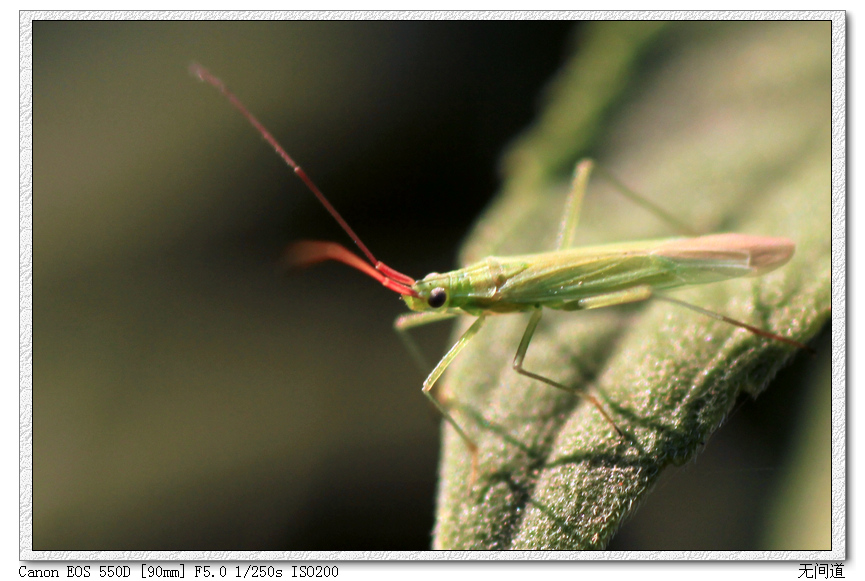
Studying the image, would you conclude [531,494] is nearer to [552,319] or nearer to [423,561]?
[423,561]

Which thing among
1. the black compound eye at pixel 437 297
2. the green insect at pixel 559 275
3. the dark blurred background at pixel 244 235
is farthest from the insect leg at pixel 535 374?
the dark blurred background at pixel 244 235

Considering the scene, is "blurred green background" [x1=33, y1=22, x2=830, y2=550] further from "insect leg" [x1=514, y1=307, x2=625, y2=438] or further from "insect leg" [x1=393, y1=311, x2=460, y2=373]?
"insect leg" [x1=514, y1=307, x2=625, y2=438]

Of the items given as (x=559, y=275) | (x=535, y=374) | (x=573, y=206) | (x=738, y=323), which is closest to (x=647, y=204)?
(x=573, y=206)

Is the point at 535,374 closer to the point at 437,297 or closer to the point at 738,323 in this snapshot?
the point at 437,297

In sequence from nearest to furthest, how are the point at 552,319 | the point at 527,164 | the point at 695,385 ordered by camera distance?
the point at 695,385 < the point at 552,319 < the point at 527,164
